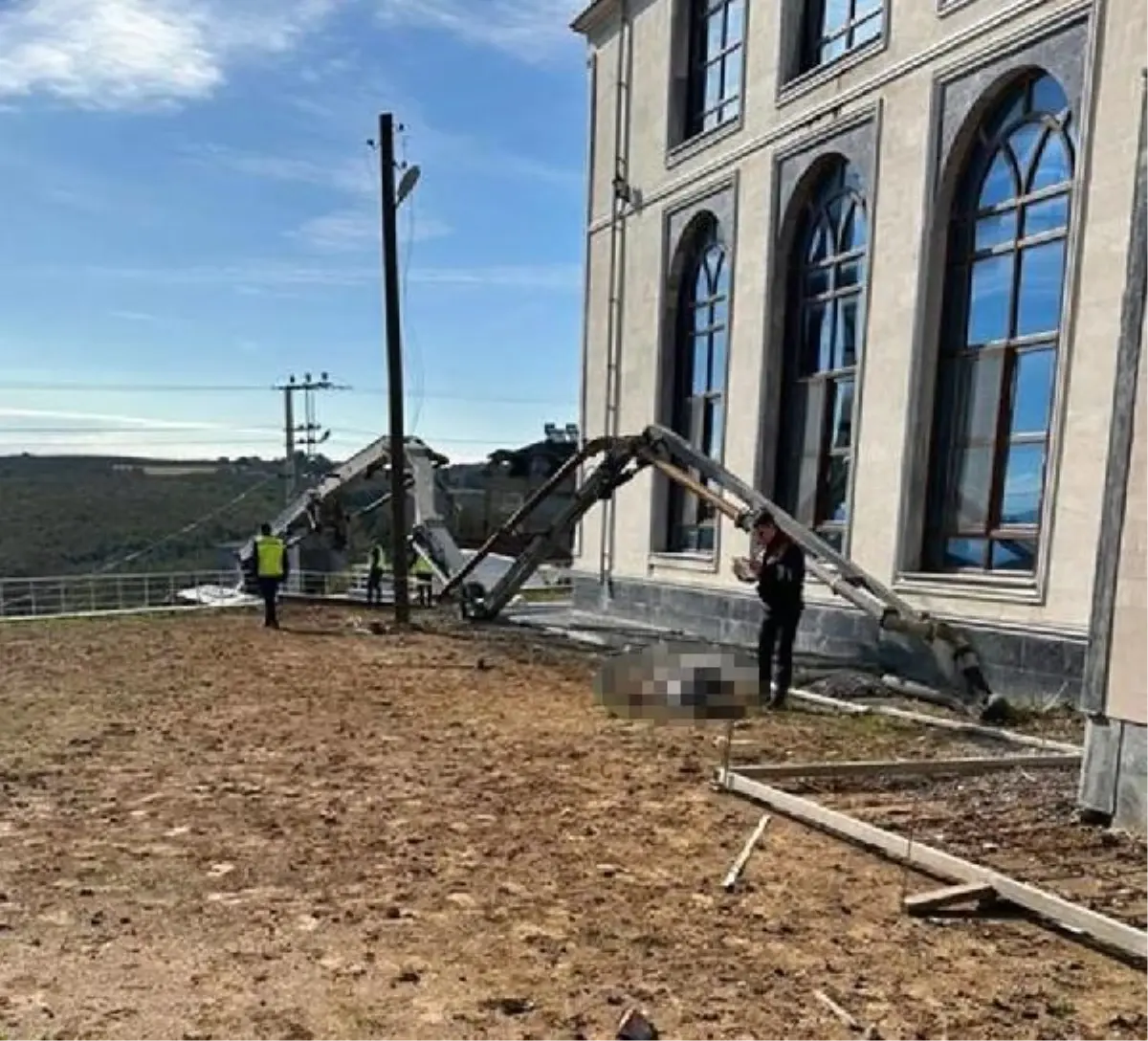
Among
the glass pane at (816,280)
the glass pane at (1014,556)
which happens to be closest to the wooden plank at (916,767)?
the glass pane at (1014,556)

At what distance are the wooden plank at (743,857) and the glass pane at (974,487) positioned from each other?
815 cm

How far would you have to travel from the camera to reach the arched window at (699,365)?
20.0 m

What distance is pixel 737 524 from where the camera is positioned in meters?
14.9

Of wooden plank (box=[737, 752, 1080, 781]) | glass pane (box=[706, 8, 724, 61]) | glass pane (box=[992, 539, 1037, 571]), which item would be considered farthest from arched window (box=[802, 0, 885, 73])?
wooden plank (box=[737, 752, 1080, 781])

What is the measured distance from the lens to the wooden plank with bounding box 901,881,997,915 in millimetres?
5285

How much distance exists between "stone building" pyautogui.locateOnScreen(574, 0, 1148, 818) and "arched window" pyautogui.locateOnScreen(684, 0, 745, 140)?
0.05m

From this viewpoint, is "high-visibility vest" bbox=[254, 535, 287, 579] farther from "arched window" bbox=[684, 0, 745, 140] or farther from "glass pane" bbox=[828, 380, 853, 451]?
"arched window" bbox=[684, 0, 745, 140]

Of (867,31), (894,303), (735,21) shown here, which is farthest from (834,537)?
(735,21)

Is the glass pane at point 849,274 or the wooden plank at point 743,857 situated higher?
the glass pane at point 849,274

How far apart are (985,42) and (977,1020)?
12.8 metres

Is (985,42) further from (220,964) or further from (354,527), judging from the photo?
(354,527)

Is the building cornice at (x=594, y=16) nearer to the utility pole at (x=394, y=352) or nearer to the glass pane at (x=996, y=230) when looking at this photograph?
the utility pole at (x=394, y=352)

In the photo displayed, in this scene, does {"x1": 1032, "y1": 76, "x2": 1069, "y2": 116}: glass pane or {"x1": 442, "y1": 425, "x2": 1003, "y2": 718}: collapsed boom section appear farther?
{"x1": 1032, "y1": 76, "x2": 1069, "y2": 116}: glass pane

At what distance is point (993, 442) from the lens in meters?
13.7
